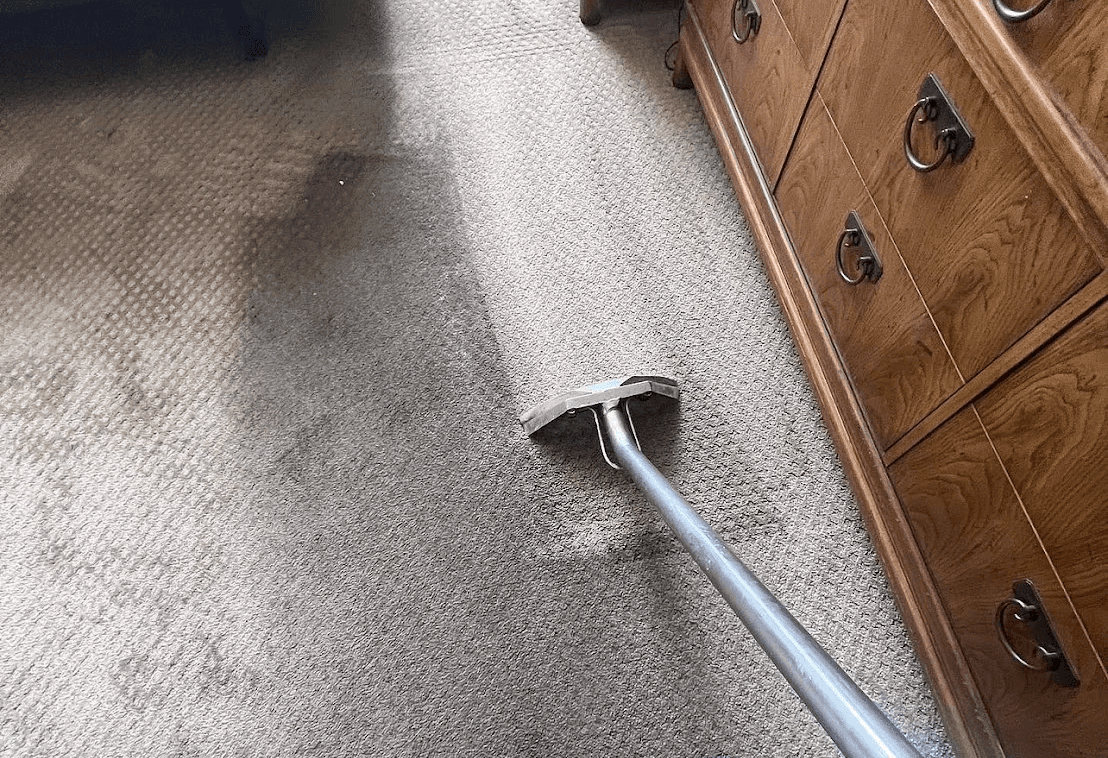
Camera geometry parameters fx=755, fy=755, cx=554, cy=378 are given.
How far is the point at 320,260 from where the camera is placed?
1.26 metres

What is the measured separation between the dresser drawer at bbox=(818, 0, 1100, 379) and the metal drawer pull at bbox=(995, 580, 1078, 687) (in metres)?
0.22

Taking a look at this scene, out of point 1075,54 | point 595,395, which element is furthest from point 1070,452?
point 595,395

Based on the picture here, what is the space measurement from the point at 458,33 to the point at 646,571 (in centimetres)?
111

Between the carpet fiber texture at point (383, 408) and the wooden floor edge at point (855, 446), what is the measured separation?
62 millimetres

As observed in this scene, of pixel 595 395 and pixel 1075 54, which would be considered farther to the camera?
pixel 595 395

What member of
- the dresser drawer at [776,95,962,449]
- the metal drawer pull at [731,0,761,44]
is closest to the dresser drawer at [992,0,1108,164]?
the dresser drawer at [776,95,962,449]

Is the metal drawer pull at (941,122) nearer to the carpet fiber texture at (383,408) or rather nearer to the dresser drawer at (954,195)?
the dresser drawer at (954,195)

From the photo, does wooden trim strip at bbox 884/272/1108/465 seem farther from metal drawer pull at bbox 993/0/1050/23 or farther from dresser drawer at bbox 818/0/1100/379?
metal drawer pull at bbox 993/0/1050/23

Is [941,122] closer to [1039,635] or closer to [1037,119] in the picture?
[1037,119]

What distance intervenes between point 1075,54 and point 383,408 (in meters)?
0.92

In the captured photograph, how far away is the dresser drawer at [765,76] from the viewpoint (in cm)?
103

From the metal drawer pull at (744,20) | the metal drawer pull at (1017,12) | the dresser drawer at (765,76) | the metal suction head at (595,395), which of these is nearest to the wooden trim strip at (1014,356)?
the metal drawer pull at (1017,12)

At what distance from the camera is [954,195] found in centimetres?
74

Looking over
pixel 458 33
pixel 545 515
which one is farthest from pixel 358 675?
pixel 458 33
